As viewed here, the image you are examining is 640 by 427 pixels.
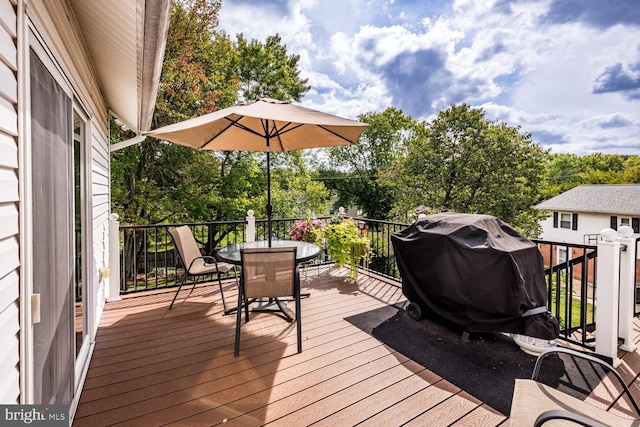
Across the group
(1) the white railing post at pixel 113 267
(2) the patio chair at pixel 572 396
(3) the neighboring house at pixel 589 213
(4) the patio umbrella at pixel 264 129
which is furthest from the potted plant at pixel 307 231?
(3) the neighboring house at pixel 589 213

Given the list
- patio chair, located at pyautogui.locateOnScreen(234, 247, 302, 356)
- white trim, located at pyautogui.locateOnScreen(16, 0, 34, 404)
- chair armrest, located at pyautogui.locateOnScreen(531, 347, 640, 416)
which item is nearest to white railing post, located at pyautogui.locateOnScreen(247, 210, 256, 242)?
patio chair, located at pyautogui.locateOnScreen(234, 247, 302, 356)

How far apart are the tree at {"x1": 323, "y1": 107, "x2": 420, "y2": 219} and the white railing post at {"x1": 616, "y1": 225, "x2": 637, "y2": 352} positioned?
17.9 m

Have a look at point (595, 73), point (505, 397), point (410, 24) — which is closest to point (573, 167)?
point (595, 73)

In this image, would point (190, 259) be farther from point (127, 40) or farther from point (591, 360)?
point (591, 360)

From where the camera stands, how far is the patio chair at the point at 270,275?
2762 millimetres

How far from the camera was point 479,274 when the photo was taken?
266cm

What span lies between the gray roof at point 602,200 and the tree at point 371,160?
10068 mm

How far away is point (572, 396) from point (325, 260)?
4341mm

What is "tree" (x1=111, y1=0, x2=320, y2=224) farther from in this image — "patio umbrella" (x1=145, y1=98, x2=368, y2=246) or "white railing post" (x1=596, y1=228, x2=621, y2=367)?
"white railing post" (x1=596, y1=228, x2=621, y2=367)

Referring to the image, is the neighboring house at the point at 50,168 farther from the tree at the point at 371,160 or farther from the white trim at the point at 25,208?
the tree at the point at 371,160

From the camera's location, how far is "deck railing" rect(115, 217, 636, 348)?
9.68ft

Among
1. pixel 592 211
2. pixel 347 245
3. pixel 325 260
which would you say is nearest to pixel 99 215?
pixel 347 245

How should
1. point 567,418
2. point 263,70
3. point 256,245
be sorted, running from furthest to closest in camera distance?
point 263,70 < point 256,245 < point 567,418

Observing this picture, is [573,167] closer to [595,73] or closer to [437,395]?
[595,73]
